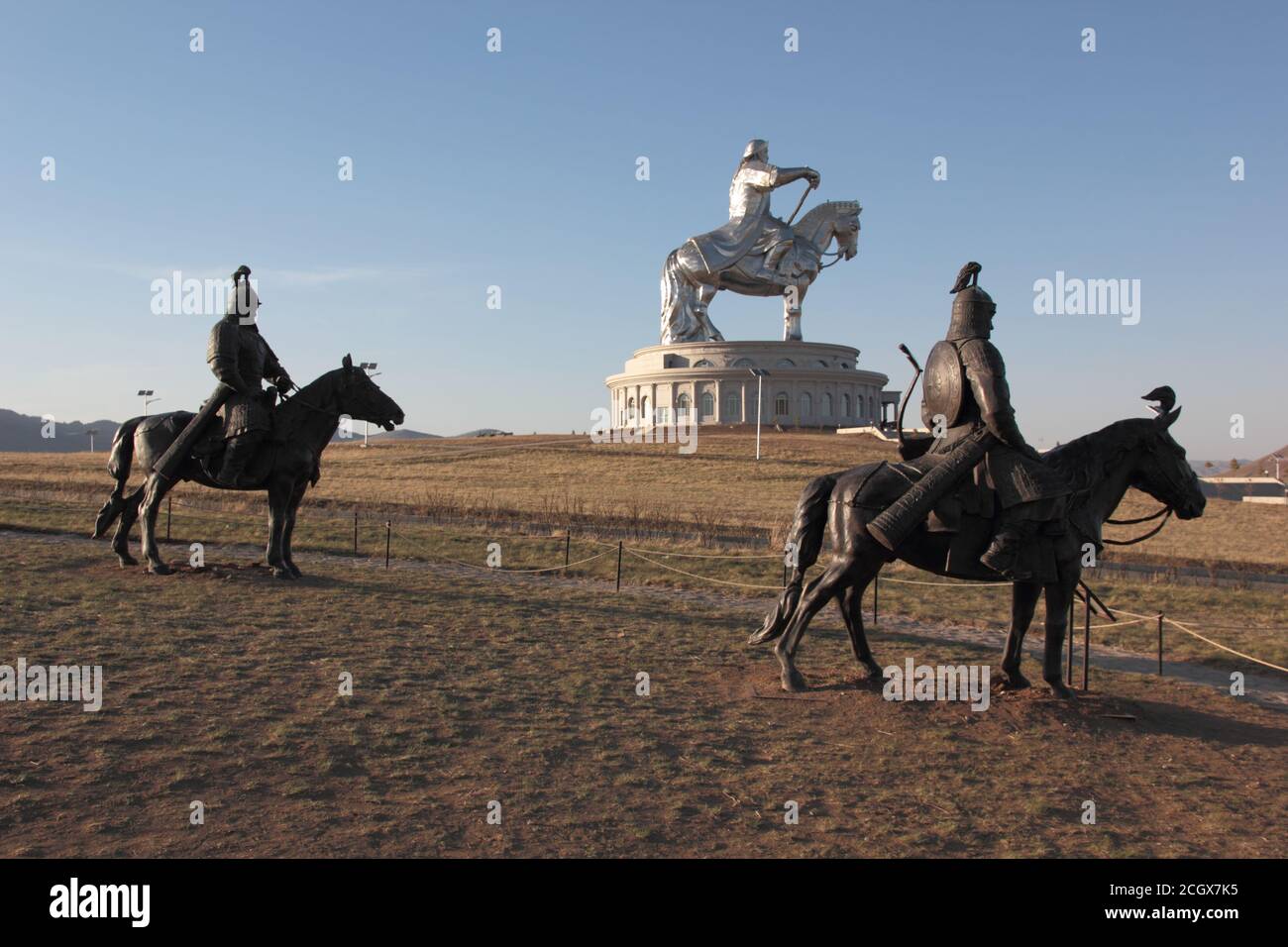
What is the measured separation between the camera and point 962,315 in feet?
28.5

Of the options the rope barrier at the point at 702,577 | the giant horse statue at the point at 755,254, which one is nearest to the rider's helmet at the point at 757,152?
the giant horse statue at the point at 755,254

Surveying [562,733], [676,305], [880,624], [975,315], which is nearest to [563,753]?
[562,733]

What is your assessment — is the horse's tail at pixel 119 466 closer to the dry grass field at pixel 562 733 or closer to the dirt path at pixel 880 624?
the dry grass field at pixel 562 733

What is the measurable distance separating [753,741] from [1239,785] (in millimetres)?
3547

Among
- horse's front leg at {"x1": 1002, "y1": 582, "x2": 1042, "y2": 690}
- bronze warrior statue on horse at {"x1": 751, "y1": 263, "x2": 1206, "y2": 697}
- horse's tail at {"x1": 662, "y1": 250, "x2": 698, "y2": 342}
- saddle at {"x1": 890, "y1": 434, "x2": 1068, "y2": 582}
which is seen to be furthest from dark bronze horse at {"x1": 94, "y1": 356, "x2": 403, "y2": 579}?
horse's tail at {"x1": 662, "y1": 250, "x2": 698, "y2": 342}

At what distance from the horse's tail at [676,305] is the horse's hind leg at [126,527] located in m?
58.7

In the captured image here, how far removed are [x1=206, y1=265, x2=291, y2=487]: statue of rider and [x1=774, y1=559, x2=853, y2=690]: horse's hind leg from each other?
814 cm

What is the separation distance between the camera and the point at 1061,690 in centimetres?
865

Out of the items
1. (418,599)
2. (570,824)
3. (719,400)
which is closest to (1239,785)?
(570,824)

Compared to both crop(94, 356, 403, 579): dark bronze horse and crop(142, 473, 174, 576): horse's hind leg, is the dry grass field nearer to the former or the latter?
crop(142, 473, 174, 576): horse's hind leg

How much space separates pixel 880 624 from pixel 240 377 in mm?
9632

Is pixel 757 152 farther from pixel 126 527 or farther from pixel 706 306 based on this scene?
pixel 126 527

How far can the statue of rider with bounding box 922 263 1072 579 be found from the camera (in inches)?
318
